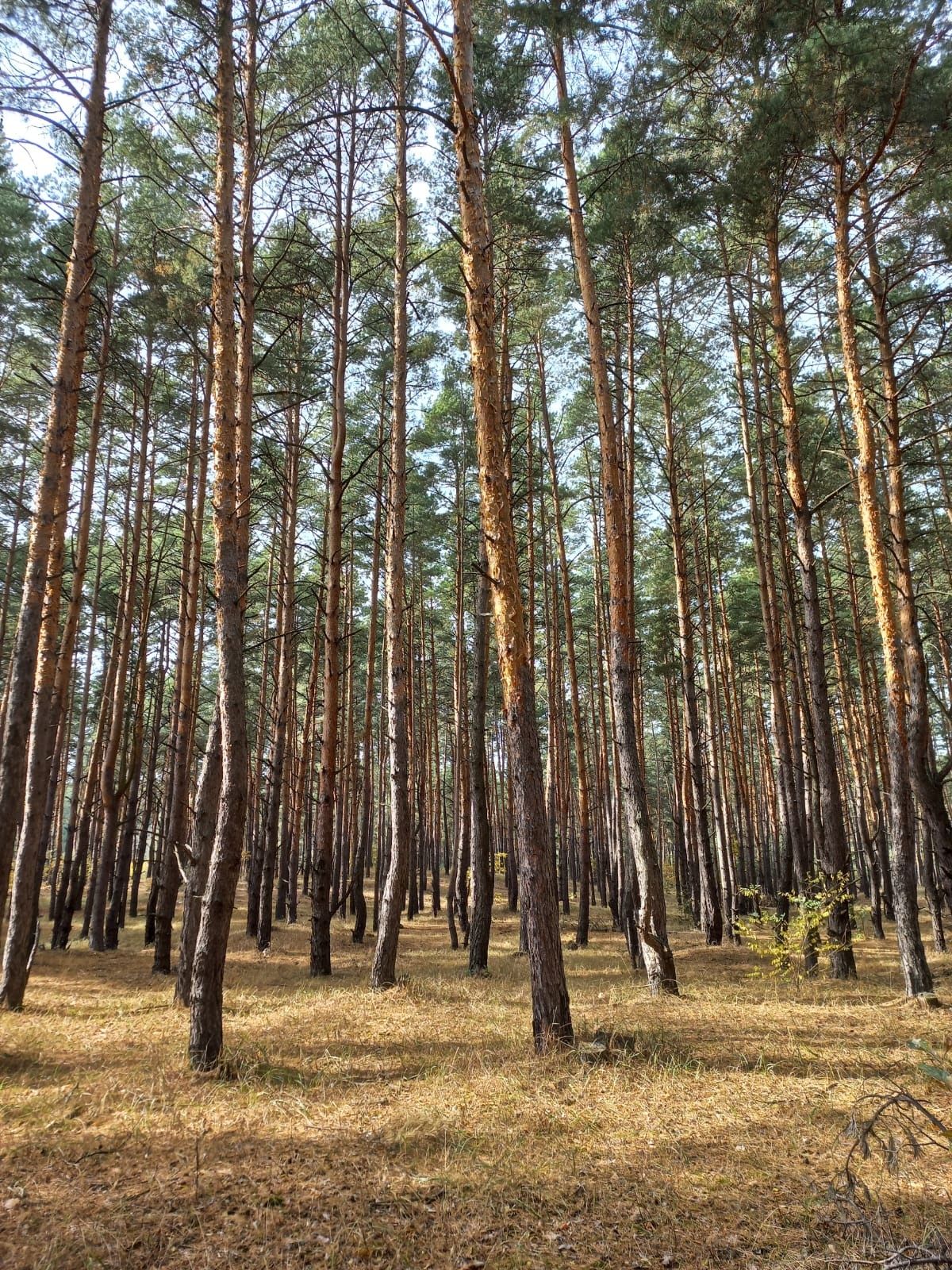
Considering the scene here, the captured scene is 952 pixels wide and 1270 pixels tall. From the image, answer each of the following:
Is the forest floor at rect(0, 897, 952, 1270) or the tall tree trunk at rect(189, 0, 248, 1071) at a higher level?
the tall tree trunk at rect(189, 0, 248, 1071)

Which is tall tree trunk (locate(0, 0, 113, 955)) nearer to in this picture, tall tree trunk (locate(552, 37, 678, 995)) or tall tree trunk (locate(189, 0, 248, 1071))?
tall tree trunk (locate(189, 0, 248, 1071))

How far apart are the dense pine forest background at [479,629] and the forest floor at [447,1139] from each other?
0.12 ft

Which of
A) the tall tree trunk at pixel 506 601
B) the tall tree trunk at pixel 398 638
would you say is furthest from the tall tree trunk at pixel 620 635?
the tall tree trunk at pixel 506 601

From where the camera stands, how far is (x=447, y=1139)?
4.27 m

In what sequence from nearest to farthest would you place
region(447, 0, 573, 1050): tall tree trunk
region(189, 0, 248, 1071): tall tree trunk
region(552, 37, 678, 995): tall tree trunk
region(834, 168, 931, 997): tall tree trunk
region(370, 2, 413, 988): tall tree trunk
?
region(189, 0, 248, 1071): tall tree trunk < region(447, 0, 573, 1050): tall tree trunk < region(834, 168, 931, 997): tall tree trunk < region(552, 37, 678, 995): tall tree trunk < region(370, 2, 413, 988): tall tree trunk

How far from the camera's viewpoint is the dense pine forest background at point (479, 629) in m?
3.87

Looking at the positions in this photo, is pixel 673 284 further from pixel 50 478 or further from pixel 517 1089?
Answer: pixel 517 1089

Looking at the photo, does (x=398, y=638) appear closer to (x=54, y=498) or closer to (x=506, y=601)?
(x=506, y=601)

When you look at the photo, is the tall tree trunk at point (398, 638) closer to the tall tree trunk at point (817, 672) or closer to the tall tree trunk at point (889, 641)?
the tall tree trunk at point (817, 672)

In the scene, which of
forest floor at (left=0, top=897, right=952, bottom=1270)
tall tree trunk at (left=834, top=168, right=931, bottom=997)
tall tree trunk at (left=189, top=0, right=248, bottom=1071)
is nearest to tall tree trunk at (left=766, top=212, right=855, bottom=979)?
tall tree trunk at (left=834, top=168, right=931, bottom=997)

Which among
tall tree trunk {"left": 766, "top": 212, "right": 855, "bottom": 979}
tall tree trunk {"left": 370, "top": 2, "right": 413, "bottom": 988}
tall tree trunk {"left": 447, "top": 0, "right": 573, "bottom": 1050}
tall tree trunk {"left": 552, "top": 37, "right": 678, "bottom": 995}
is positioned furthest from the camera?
tall tree trunk {"left": 766, "top": 212, "right": 855, "bottom": 979}

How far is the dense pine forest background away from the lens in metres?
3.87

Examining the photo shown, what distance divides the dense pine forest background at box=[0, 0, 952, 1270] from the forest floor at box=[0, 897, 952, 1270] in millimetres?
35

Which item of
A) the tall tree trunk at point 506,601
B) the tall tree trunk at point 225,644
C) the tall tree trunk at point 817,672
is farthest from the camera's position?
the tall tree trunk at point 817,672
